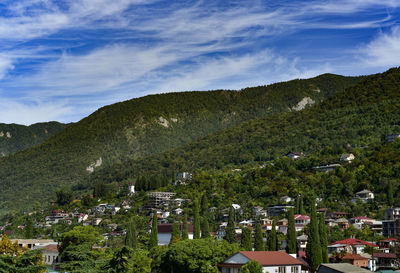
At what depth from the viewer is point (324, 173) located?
133 metres

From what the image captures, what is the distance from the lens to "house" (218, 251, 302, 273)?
208ft

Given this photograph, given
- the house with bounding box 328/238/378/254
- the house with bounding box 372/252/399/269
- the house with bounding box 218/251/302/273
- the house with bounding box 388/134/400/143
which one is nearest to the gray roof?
the house with bounding box 218/251/302/273

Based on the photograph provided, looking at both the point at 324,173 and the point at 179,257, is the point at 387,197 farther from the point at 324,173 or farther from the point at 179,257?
the point at 179,257

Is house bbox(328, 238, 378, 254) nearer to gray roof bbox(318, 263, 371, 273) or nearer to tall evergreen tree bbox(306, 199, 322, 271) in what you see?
tall evergreen tree bbox(306, 199, 322, 271)

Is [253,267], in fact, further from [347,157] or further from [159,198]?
[159,198]

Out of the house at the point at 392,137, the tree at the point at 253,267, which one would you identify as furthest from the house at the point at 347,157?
the tree at the point at 253,267

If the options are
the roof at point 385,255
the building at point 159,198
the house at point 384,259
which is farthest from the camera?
the building at point 159,198

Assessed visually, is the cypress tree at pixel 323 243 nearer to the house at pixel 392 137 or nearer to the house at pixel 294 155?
the house at pixel 392 137

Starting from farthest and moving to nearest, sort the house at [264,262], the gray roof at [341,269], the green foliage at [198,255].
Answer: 1. the green foliage at [198,255]
2. the house at [264,262]
3. the gray roof at [341,269]

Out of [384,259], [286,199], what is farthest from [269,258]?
[286,199]

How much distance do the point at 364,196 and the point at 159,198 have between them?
166 ft

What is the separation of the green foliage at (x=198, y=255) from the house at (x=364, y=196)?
172ft

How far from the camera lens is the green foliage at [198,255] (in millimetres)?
65562

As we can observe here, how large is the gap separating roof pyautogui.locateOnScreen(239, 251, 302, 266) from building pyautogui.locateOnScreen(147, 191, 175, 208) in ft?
259
